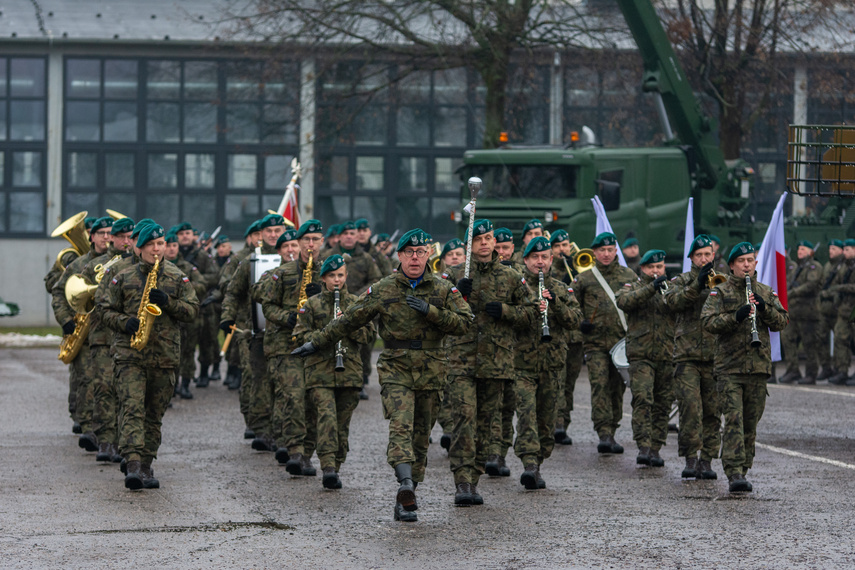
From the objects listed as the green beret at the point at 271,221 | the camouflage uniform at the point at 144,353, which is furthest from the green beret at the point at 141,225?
the green beret at the point at 271,221

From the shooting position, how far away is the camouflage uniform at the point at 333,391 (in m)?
10.4

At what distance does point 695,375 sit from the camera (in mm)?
11125

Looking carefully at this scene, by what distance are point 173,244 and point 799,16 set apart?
16345 millimetres

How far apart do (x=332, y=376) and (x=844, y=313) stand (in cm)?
1118

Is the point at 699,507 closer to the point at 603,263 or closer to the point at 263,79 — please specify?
the point at 603,263

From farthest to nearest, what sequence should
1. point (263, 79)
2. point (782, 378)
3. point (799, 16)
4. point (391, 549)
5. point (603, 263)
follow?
point (263, 79), point (799, 16), point (782, 378), point (603, 263), point (391, 549)

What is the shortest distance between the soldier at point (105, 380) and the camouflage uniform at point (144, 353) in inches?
42.8

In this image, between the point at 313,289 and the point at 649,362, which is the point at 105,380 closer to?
the point at 313,289

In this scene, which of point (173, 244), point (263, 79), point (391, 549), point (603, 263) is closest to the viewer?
point (391, 549)

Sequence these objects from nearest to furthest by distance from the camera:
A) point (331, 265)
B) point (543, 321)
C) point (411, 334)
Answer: point (411, 334)
point (331, 265)
point (543, 321)

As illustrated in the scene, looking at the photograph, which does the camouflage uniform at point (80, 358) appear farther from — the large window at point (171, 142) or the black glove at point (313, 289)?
the large window at point (171, 142)

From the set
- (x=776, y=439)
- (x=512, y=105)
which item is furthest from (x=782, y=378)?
(x=512, y=105)

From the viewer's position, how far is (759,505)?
959cm

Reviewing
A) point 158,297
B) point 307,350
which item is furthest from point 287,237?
point 307,350
